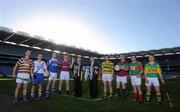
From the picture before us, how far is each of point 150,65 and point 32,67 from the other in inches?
250

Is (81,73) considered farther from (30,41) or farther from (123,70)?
(30,41)

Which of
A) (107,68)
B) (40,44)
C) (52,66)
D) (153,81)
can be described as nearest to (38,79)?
(52,66)

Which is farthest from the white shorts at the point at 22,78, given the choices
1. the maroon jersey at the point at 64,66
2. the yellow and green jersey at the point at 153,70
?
the yellow and green jersey at the point at 153,70

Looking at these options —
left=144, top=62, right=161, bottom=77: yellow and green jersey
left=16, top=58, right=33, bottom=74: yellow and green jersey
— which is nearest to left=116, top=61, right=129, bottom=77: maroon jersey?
left=144, top=62, right=161, bottom=77: yellow and green jersey

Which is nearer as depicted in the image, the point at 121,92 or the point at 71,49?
the point at 121,92

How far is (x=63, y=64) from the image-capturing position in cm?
1267

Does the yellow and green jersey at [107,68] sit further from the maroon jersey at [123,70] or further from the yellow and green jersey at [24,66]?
the yellow and green jersey at [24,66]

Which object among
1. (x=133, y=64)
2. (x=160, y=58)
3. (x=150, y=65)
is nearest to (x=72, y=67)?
(x=133, y=64)

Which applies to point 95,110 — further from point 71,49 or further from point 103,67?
point 71,49

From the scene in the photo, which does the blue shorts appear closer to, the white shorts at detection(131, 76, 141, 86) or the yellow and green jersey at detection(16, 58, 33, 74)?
the yellow and green jersey at detection(16, 58, 33, 74)

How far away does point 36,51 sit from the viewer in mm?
66625

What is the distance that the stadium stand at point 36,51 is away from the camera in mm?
56375

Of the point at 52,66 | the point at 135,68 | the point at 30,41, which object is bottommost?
the point at 135,68

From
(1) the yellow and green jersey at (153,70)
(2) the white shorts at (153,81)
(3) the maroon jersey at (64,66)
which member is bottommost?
(2) the white shorts at (153,81)
